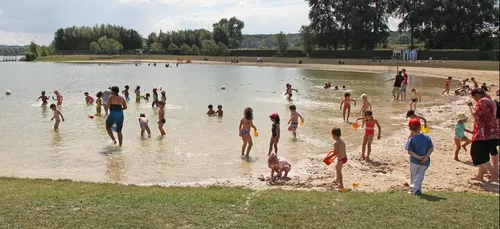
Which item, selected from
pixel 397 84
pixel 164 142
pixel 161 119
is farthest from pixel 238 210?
pixel 397 84

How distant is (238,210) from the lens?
6.66 meters

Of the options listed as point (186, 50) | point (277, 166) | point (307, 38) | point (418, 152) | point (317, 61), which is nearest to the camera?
point (418, 152)

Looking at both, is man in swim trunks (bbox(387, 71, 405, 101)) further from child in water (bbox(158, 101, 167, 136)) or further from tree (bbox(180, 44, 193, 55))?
tree (bbox(180, 44, 193, 55))

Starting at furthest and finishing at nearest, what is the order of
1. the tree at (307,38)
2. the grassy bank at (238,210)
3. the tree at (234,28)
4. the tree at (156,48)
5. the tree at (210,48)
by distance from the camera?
the tree at (234,28) < the tree at (156,48) < the tree at (210,48) < the tree at (307,38) < the grassy bank at (238,210)

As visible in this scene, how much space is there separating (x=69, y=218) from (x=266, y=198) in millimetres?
2971

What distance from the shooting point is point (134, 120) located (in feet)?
66.0

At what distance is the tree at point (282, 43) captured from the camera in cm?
9050

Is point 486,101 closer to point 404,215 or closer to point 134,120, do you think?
point 404,215

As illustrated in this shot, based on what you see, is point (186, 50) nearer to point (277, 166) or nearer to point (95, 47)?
point (95, 47)

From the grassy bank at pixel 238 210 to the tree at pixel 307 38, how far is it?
78.8 metres

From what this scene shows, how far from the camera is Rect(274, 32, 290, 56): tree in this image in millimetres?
90500

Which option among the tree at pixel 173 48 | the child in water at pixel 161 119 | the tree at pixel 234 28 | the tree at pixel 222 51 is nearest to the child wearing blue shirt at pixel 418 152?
the child in water at pixel 161 119

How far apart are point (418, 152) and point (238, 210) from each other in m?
3.47

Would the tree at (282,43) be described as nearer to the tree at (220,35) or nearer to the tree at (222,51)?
the tree at (222,51)
